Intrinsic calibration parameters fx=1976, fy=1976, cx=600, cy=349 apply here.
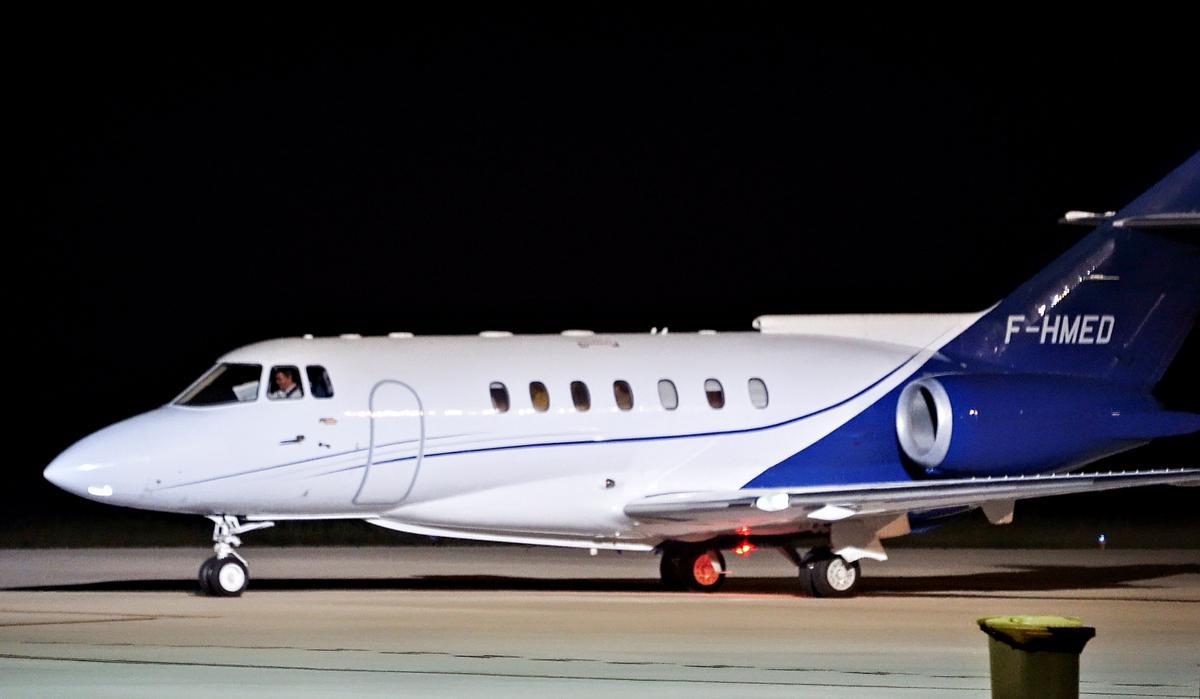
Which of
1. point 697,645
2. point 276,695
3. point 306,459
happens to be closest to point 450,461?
point 306,459

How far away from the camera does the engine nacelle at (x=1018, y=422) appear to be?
23.5m

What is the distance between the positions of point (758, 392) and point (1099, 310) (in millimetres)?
4693

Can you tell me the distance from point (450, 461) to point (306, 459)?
5.42 ft

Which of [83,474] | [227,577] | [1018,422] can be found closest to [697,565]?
[1018,422]

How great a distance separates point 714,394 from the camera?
78.6 feet

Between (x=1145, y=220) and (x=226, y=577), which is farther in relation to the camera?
(x=1145, y=220)

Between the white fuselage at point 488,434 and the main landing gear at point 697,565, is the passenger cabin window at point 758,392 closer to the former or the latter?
the white fuselage at point 488,434

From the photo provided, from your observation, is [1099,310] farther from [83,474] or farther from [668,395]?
[83,474]

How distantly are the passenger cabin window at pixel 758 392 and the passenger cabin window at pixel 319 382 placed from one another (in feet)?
17.2

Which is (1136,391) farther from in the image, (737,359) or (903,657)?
(903,657)

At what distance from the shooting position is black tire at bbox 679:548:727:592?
79.2 ft

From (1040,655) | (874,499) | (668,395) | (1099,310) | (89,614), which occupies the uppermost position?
(1099,310)

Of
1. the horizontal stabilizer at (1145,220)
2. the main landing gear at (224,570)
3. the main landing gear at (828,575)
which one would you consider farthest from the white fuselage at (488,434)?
the horizontal stabilizer at (1145,220)

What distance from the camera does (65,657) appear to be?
48.3 ft
